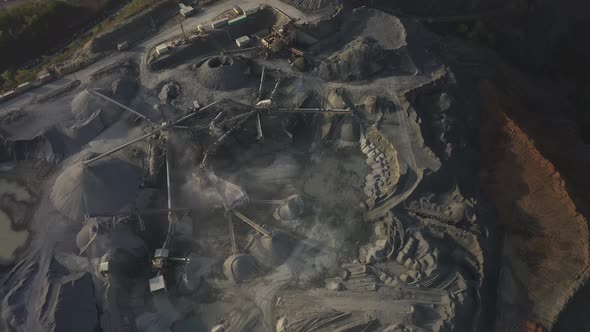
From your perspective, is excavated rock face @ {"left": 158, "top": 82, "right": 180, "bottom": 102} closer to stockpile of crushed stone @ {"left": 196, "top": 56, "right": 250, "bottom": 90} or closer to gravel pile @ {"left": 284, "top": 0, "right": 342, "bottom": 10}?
stockpile of crushed stone @ {"left": 196, "top": 56, "right": 250, "bottom": 90}

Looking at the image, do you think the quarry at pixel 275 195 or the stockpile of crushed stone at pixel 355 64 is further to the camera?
the stockpile of crushed stone at pixel 355 64

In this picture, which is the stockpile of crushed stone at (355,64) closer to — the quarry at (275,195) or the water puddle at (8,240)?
the quarry at (275,195)

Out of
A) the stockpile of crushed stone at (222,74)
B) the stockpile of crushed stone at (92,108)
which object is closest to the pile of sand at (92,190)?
the stockpile of crushed stone at (92,108)

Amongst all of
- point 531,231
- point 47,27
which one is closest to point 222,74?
point 47,27

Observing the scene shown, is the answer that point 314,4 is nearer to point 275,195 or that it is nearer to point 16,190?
point 275,195

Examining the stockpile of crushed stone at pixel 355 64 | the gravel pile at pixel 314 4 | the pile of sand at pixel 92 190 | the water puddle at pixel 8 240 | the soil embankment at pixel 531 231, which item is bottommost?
the soil embankment at pixel 531 231

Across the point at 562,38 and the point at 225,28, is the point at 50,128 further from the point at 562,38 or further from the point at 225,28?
the point at 562,38
